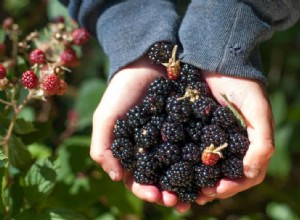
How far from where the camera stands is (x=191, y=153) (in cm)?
131

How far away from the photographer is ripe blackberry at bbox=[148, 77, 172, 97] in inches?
53.7

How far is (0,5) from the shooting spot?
6.28ft

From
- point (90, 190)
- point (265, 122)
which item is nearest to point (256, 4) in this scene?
point (265, 122)

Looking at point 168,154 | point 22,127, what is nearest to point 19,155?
point 22,127

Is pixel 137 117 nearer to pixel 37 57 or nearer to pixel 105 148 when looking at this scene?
pixel 105 148

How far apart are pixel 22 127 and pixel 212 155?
0.49m

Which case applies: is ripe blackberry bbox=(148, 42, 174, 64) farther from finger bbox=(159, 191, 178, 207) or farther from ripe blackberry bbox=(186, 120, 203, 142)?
finger bbox=(159, 191, 178, 207)

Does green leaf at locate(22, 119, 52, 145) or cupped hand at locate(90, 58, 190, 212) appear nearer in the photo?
cupped hand at locate(90, 58, 190, 212)

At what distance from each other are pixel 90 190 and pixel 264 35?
27.1 inches

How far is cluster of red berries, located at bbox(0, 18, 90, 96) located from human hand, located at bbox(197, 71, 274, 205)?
14.6 inches

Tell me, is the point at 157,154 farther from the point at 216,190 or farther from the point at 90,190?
the point at 90,190

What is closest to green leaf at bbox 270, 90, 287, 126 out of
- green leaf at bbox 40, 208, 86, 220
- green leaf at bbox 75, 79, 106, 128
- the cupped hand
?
green leaf at bbox 75, 79, 106, 128

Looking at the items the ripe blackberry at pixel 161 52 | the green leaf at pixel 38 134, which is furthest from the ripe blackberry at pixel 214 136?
the green leaf at pixel 38 134

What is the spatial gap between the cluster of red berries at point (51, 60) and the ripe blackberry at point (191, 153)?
0.34 meters
